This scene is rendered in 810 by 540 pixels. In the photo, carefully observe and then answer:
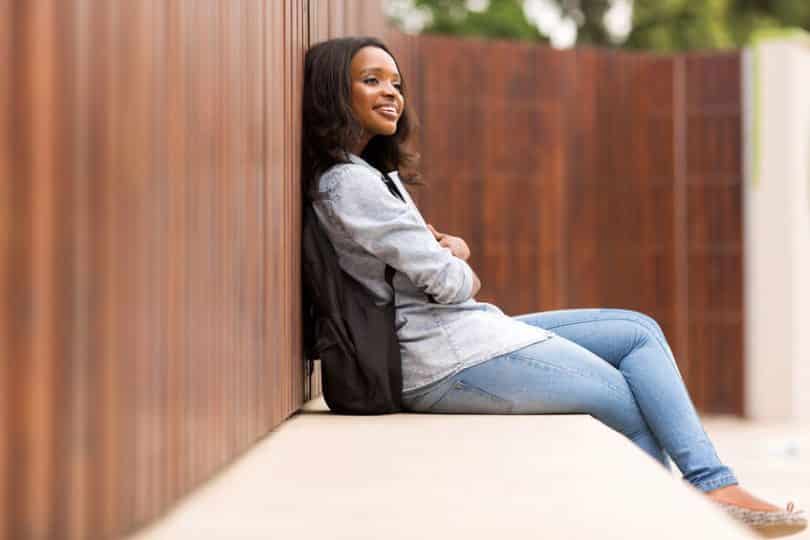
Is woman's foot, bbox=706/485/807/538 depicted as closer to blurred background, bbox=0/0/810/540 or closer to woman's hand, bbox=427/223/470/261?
woman's hand, bbox=427/223/470/261

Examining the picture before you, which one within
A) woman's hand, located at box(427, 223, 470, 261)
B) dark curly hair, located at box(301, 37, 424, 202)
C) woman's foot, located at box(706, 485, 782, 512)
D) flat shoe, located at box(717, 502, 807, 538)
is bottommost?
flat shoe, located at box(717, 502, 807, 538)

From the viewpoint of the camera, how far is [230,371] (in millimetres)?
2127

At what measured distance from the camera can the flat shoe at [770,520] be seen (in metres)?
2.37

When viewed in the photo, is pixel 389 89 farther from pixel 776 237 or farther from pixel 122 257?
pixel 776 237

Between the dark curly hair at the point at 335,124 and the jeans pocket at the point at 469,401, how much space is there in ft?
1.94

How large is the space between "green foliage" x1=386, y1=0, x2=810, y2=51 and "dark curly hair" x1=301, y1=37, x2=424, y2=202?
1077 centimetres

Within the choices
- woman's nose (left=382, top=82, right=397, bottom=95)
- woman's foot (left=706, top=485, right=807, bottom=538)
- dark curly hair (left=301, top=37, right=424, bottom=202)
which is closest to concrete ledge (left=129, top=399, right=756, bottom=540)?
woman's foot (left=706, top=485, right=807, bottom=538)

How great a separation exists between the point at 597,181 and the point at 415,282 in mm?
4917

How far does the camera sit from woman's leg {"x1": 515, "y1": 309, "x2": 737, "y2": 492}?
8.20 feet

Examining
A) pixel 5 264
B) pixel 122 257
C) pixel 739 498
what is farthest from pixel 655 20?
pixel 5 264

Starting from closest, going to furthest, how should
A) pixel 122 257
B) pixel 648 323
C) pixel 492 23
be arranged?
→ pixel 122 257
pixel 648 323
pixel 492 23

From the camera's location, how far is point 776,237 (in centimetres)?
741

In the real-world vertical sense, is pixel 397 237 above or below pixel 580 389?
above

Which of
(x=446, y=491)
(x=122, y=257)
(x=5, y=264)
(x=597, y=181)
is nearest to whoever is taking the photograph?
(x=5, y=264)
